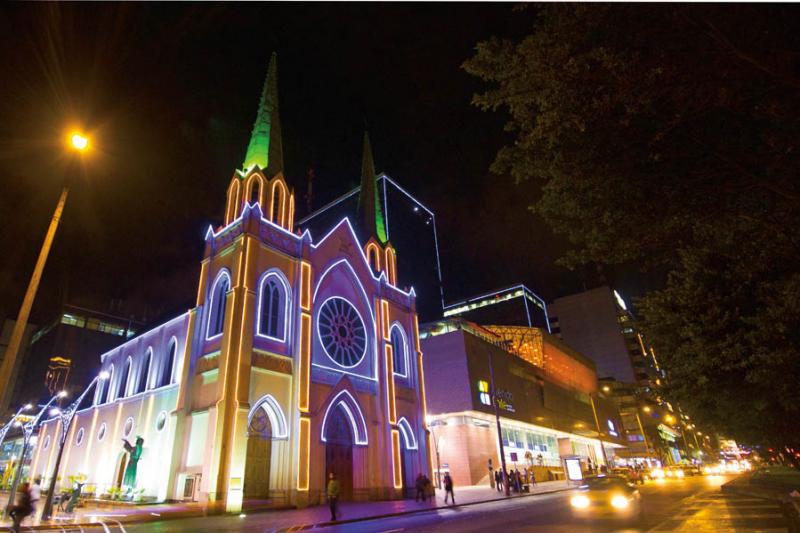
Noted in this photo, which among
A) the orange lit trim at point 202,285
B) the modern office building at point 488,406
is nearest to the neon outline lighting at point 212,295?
the orange lit trim at point 202,285

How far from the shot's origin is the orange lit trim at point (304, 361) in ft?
77.6

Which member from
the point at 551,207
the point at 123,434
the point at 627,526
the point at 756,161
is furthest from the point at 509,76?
the point at 123,434

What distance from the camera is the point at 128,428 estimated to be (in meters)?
30.1

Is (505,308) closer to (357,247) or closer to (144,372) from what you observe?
(357,247)

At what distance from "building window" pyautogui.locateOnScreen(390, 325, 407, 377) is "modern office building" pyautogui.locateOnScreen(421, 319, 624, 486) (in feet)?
21.5

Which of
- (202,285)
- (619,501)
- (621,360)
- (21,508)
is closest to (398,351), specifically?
(202,285)

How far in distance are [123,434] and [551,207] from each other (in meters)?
32.3

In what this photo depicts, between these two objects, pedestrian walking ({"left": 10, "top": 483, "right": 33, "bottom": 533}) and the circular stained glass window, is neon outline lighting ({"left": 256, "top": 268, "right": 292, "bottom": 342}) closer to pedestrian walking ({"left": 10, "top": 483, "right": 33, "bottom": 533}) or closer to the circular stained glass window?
the circular stained glass window

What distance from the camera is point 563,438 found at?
64.8 m

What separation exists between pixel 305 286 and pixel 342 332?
14.9ft

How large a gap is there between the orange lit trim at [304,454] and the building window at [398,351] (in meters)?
10.4

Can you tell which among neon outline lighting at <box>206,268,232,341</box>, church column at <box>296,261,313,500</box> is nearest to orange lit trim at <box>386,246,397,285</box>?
church column at <box>296,261,313,500</box>

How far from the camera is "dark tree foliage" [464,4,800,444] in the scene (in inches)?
295

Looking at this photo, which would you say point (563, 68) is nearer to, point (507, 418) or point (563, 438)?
point (507, 418)
